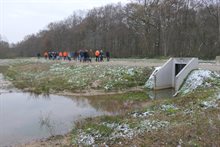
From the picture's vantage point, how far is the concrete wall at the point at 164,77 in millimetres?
22562

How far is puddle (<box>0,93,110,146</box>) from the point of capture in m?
11.8

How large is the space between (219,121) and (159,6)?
136ft

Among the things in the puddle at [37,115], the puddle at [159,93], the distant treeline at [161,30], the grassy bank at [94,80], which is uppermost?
the distant treeline at [161,30]

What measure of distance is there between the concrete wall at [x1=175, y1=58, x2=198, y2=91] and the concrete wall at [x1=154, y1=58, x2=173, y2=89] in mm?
2528

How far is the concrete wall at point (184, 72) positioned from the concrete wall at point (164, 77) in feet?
8.29

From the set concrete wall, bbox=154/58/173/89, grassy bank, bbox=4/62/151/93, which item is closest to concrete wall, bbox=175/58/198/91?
concrete wall, bbox=154/58/173/89

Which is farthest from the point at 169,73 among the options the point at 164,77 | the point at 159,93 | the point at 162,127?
the point at 162,127

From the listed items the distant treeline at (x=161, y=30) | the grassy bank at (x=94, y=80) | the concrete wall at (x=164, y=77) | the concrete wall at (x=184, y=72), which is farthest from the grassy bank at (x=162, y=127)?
the distant treeline at (x=161, y=30)

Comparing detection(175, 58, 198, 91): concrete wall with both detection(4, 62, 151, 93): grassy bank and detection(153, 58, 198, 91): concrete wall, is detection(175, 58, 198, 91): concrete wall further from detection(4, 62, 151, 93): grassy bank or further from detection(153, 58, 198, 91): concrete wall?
detection(4, 62, 151, 93): grassy bank

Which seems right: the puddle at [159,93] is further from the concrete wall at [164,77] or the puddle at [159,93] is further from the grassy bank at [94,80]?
the grassy bank at [94,80]

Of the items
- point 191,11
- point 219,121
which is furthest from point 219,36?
point 219,121

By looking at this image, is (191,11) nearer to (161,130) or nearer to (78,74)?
(78,74)

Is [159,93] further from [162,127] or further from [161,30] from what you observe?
[161,30]

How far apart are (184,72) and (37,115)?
1116 centimetres
